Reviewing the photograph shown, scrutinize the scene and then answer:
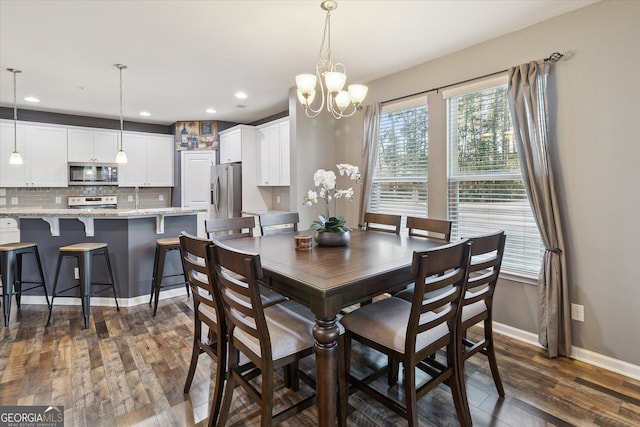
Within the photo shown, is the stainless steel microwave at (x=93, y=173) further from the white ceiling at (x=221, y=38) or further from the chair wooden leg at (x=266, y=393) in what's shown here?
the chair wooden leg at (x=266, y=393)

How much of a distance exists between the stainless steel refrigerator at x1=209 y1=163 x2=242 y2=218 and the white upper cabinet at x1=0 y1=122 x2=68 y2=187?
2362mm

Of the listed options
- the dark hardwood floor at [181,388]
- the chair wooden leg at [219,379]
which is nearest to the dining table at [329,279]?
the chair wooden leg at [219,379]

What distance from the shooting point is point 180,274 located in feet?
11.9

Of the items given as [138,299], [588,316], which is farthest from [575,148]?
[138,299]

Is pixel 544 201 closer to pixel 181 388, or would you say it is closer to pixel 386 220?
pixel 386 220

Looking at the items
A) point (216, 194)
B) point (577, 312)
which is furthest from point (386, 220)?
point (216, 194)

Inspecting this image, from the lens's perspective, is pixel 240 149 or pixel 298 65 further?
pixel 240 149

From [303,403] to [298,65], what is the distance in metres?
3.06

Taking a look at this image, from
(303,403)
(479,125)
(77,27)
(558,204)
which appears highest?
(77,27)

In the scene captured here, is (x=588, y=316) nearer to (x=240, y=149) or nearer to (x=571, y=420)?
(x=571, y=420)

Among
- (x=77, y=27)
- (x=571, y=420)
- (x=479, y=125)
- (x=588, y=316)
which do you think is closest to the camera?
(x=571, y=420)

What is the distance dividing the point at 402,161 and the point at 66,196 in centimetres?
554

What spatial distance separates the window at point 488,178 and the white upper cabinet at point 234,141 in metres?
3.33

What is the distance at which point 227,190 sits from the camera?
552 centimetres
